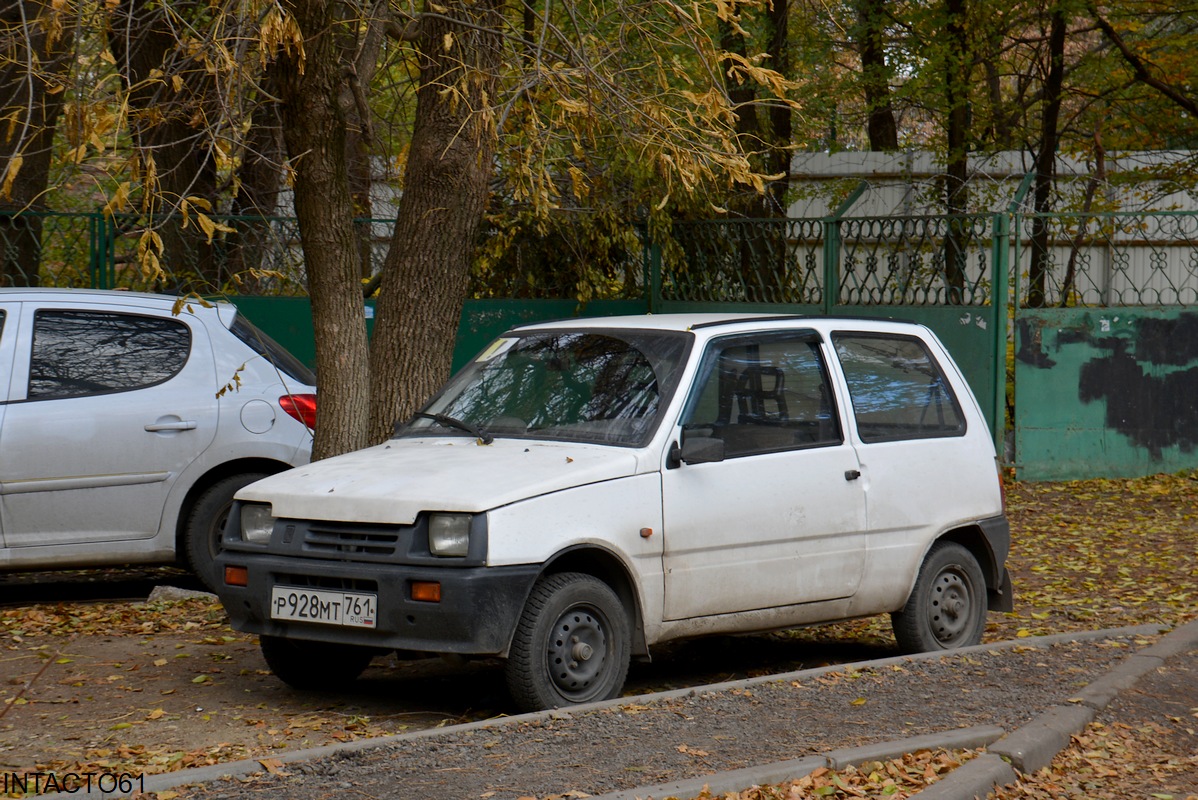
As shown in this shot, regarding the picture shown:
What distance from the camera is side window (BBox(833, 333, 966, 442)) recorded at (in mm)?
6816

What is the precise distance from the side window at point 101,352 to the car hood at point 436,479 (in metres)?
2.48

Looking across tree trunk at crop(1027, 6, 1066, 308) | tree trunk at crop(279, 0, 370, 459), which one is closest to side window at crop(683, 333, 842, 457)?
tree trunk at crop(279, 0, 370, 459)

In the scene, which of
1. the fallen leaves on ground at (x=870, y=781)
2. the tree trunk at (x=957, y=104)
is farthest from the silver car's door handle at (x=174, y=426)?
the tree trunk at (x=957, y=104)

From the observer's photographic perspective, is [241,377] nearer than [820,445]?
No

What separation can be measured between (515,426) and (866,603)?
1.88 m

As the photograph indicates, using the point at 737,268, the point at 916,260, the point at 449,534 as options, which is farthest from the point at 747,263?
the point at 449,534

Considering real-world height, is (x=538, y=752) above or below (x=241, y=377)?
below

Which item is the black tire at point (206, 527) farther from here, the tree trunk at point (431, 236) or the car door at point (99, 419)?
the tree trunk at point (431, 236)

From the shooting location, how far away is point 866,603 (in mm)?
6707

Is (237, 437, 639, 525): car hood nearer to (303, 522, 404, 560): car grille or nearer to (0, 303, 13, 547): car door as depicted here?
(303, 522, 404, 560): car grille

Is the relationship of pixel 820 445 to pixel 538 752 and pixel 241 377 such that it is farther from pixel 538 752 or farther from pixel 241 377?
pixel 241 377

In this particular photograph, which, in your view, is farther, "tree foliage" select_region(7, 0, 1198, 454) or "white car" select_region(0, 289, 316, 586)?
"white car" select_region(0, 289, 316, 586)

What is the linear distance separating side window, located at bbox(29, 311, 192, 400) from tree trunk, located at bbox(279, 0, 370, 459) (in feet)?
2.96

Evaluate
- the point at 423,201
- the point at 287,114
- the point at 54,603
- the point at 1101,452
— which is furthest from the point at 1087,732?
the point at 1101,452
